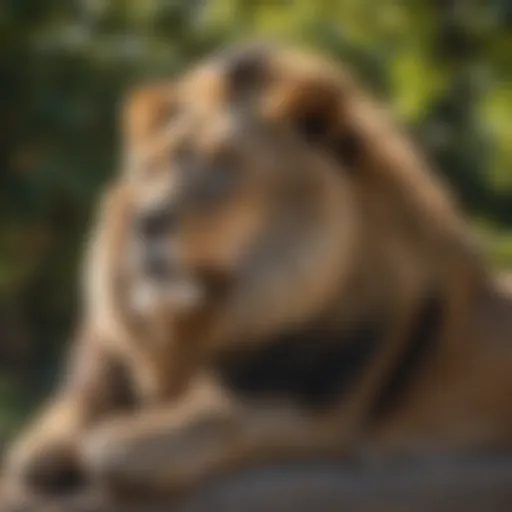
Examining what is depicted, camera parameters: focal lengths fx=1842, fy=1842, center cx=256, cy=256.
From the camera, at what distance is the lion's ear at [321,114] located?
2.70 m

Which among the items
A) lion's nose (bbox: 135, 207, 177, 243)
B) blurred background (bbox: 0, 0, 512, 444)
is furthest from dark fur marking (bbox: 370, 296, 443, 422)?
blurred background (bbox: 0, 0, 512, 444)

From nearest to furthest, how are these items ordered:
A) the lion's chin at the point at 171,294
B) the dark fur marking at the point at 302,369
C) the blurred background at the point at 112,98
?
the lion's chin at the point at 171,294, the dark fur marking at the point at 302,369, the blurred background at the point at 112,98

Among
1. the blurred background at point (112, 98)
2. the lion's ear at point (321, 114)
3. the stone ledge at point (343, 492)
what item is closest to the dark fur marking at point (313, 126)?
the lion's ear at point (321, 114)

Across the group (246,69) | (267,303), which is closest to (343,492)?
(267,303)

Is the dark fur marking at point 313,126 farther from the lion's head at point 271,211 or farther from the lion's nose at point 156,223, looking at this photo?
the lion's nose at point 156,223

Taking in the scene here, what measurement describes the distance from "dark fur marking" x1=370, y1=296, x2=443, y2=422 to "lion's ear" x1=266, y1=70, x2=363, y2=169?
0.81ft

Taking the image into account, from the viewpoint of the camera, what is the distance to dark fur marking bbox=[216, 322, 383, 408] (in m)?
2.69

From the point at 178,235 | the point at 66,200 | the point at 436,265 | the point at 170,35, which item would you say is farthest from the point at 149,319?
the point at 170,35

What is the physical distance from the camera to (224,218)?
262 cm

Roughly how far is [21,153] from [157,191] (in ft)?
11.2

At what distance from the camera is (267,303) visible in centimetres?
264

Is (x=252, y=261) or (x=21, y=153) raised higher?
(x=21, y=153)

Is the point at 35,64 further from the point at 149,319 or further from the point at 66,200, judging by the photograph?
the point at 149,319

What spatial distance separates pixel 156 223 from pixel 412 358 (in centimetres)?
45
